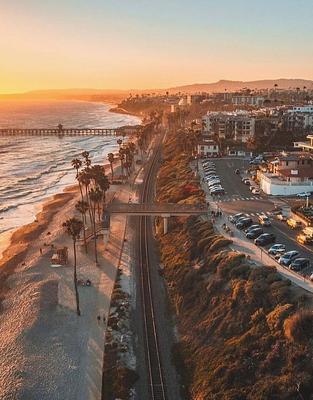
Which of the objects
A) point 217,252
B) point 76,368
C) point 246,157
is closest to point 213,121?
point 246,157

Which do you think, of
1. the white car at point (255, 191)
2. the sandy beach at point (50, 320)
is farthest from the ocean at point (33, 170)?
the white car at point (255, 191)

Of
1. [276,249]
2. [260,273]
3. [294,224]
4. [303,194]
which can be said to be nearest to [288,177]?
[303,194]

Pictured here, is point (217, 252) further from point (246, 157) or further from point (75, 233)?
point (246, 157)

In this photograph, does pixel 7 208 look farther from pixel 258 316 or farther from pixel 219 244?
pixel 258 316

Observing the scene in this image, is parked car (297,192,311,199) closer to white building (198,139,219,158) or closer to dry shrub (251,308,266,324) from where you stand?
dry shrub (251,308,266,324)

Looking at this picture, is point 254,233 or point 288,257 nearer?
point 288,257

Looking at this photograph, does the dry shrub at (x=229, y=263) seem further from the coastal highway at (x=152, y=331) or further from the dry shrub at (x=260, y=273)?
the coastal highway at (x=152, y=331)
